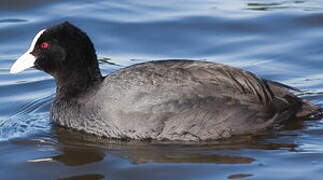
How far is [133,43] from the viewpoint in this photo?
12703 millimetres

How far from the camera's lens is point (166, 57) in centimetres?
1210

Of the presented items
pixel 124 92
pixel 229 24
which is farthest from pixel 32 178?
pixel 229 24

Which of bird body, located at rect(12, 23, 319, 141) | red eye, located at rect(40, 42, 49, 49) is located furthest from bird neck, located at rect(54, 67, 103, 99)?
red eye, located at rect(40, 42, 49, 49)

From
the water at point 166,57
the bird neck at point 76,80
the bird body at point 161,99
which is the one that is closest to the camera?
the water at point 166,57

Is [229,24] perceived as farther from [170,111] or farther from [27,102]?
[170,111]

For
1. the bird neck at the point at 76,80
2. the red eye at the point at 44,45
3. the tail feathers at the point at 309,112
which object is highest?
the red eye at the point at 44,45

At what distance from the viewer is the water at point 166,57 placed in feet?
27.2

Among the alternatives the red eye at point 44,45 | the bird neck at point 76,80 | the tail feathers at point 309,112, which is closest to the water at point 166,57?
the tail feathers at point 309,112

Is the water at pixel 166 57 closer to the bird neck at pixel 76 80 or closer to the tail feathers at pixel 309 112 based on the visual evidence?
the tail feathers at pixel 309 112

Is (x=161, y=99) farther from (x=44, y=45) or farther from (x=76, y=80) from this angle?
(x=44, y=45)

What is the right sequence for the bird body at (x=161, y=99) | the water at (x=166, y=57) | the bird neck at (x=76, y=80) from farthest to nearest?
the bird neck at (x=76, y=80)
the bird body at (x=161, y=99)
the water at (x=166, y=57)

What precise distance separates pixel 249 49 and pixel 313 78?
5.12 ft

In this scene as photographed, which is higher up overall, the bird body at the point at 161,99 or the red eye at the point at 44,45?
the red eye at the point at 44,45

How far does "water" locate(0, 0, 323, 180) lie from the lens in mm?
8305
